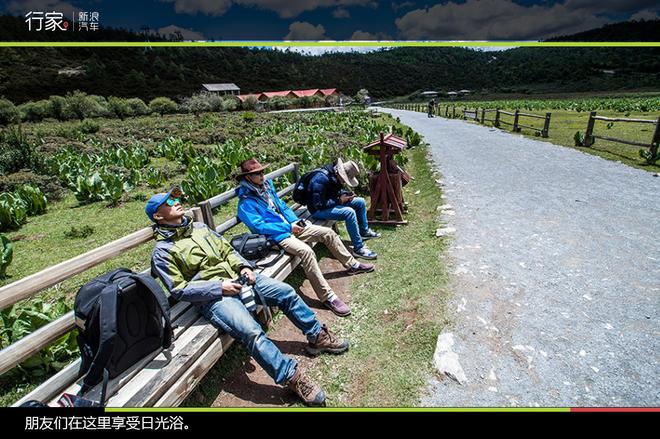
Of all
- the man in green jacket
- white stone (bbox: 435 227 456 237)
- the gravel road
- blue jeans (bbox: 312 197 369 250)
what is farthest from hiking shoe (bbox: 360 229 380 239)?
the man in green jacket

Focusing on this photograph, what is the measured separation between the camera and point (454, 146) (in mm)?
13828

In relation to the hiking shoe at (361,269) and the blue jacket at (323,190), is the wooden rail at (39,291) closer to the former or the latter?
the blue jacket at (323,190)

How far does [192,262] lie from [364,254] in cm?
293

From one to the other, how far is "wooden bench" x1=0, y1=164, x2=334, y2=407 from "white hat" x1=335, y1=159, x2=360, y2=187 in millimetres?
3016

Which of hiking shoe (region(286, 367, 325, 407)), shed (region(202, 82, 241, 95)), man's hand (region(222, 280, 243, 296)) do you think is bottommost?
hiking shoe (region(286, 367, 325, 407))

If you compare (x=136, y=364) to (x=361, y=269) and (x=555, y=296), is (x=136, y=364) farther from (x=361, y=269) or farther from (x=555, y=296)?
(x=555, y=296)

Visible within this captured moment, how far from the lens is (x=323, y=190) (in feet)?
17.8

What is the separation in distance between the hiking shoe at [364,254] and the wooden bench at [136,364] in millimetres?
2821

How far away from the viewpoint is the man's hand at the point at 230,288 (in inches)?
122

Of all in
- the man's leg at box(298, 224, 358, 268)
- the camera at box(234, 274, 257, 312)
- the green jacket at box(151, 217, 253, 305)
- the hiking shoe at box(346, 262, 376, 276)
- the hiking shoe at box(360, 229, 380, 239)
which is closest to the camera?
the green jacket at box(151, 217, 253, 305)

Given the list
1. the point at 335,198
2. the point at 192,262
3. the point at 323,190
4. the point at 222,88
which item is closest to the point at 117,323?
the point at 192,262

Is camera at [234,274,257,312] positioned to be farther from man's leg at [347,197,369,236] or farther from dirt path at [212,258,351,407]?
man's leg at [347,197,369,236]

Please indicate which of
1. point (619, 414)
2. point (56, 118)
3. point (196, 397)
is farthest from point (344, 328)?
point (56, 118)

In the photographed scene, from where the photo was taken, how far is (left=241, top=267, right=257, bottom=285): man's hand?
338 cm
